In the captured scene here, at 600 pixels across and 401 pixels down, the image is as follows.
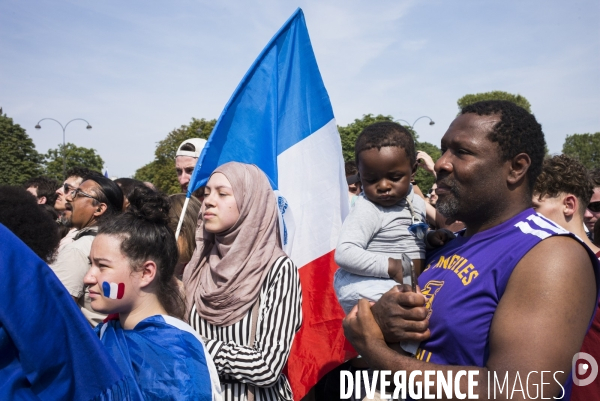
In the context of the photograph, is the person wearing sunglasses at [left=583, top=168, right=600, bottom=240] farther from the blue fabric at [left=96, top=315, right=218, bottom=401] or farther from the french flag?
the blue fabric at [left=96, top=315, right=218, bottom=401]

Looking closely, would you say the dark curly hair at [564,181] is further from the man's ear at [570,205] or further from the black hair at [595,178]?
the black hair at [595,178]

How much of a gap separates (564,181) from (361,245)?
4.86ft

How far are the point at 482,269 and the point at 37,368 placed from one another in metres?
1.39

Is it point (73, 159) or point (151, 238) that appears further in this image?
point (73, 159)

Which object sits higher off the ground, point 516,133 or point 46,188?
point 516,133

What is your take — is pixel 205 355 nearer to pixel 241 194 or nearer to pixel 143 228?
pixel 143 228

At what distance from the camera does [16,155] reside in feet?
151

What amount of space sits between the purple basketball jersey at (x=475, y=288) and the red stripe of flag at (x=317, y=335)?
1901 mm

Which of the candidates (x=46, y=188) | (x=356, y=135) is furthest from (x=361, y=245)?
(x=356, y=135)

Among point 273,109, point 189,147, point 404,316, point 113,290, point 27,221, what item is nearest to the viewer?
point 404,316

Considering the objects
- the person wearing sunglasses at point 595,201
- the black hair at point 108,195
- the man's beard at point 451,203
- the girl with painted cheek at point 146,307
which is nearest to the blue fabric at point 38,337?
the girl with painted cheek at point 146,307

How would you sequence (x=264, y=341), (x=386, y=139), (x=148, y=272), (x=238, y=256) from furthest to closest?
(x=386, y=139), (x=238, y=256), (x=264, y=341), (x=148, y=272)

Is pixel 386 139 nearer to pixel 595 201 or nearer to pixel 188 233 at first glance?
pixel 188 233

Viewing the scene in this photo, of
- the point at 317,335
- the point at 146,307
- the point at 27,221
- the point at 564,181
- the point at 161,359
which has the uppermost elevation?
the point at 564,181
